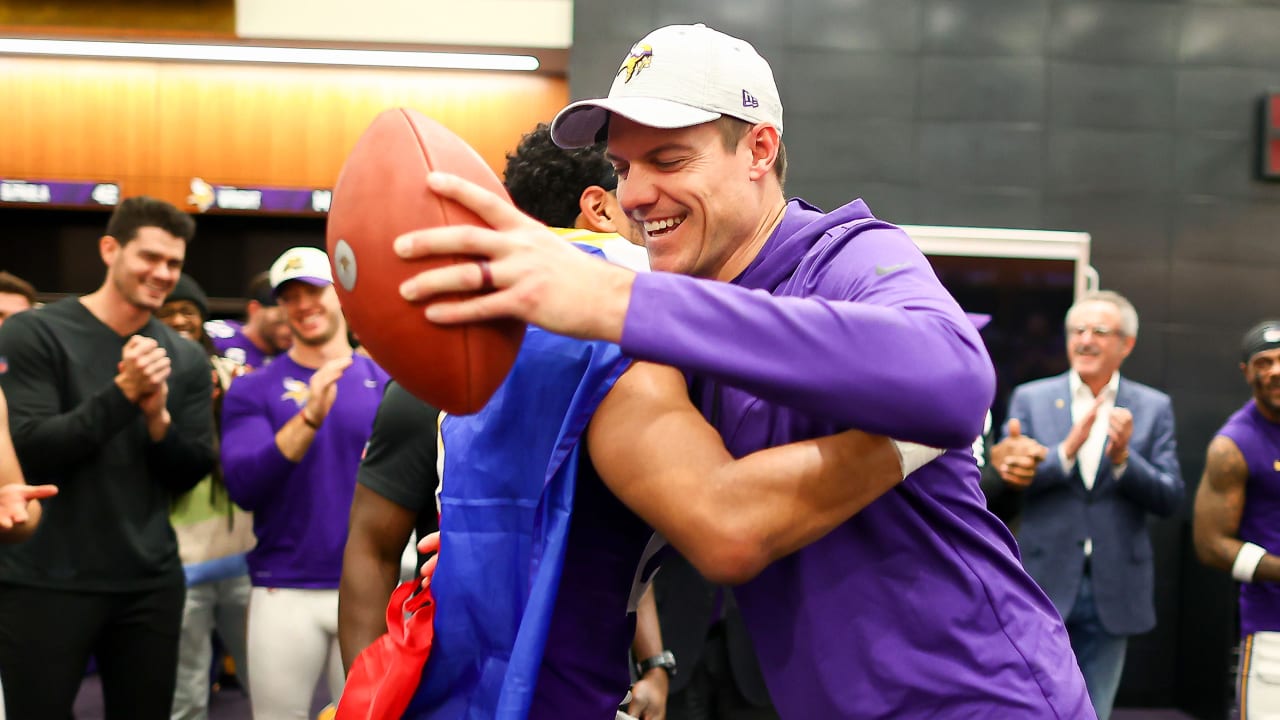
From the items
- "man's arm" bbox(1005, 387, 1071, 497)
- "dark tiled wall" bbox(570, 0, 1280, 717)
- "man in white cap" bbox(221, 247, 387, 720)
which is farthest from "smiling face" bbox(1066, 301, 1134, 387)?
"man in white cap" bbox(221, 247, 387, 720)

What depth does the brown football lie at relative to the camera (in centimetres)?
114

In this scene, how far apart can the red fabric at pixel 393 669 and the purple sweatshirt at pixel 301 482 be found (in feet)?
8.15

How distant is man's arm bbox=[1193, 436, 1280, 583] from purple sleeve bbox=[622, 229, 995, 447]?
12.2 ft

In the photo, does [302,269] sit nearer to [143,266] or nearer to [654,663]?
[143,266]

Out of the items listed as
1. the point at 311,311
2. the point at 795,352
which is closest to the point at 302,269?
the point at 311,311

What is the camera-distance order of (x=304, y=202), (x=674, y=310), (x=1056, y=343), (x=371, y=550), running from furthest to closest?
(x=304, y=202), (x=1056, y=343), (x=371, y=550), (x=674, y=310)

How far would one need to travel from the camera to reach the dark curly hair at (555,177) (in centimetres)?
215

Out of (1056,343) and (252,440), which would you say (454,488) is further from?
(1056,343)

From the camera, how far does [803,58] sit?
7191mm

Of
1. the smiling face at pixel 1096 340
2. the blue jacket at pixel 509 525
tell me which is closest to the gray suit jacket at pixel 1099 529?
the smiling face at pixel 1096 340

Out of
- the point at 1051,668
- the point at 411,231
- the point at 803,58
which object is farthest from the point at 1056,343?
the point at 411,231

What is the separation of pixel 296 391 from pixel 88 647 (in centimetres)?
110

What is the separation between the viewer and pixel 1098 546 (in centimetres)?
493

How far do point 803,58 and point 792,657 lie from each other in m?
6.25
